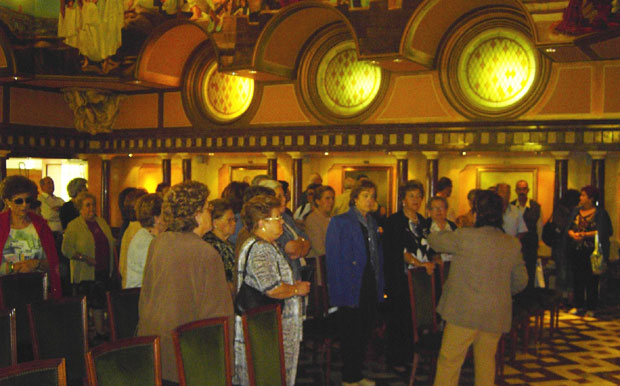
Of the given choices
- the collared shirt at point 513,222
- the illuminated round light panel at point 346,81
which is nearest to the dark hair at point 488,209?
the collared shirt at point 513,222

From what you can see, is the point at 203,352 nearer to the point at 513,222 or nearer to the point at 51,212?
the point at 513,222

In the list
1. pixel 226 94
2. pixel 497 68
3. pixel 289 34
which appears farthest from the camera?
pixel 226 94

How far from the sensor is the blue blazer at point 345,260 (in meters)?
5.85

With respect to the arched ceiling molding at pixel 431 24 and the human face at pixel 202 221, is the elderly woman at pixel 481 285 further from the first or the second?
the arched ceiling molding at pixel 431 24

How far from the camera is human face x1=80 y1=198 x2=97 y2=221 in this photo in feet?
23.5

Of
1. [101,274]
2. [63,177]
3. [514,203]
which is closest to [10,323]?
[101,274]

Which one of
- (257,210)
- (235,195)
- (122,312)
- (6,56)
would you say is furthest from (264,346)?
(6,56)

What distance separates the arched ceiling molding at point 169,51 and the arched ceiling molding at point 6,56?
238cm

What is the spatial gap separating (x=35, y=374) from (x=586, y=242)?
8.39 metres

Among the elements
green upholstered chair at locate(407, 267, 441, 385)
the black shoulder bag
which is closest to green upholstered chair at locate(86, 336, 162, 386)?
the black shoulder bag

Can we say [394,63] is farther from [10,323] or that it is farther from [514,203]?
[10,323]

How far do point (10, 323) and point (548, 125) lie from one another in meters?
9.38

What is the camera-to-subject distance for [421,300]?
5832mm

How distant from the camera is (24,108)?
49.7 feet
